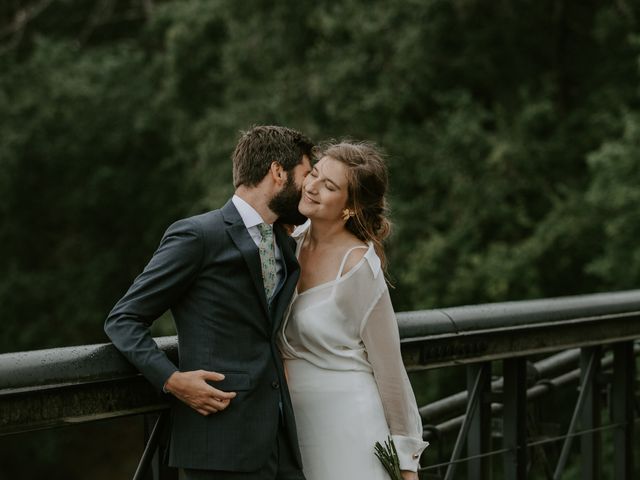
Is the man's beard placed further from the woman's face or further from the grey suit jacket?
the grey suit jacket

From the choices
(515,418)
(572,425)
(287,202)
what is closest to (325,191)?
(287,202)

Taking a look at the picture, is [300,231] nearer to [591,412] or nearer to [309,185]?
[309,185]

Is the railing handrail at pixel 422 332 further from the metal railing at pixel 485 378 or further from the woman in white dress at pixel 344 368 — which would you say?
the woman in white dress at pixel 344 368

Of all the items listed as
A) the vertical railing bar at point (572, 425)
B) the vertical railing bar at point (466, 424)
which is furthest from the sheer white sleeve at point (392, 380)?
the vertical railing bar at point (572, 425)

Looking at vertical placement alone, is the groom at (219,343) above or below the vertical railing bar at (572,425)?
above

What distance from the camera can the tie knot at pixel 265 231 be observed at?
2721 millimetres

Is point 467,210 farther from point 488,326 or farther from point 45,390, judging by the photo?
point 45,390

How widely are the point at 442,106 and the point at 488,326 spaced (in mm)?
11180

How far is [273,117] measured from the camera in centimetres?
1388

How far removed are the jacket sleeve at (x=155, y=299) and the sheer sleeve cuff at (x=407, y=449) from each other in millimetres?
779

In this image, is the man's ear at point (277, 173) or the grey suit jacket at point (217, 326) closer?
the grey suit jacket at point (217, 326)

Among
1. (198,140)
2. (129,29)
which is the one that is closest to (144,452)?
(198,140)

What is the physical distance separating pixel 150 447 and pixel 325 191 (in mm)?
866

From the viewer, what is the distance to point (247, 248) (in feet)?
8.52
